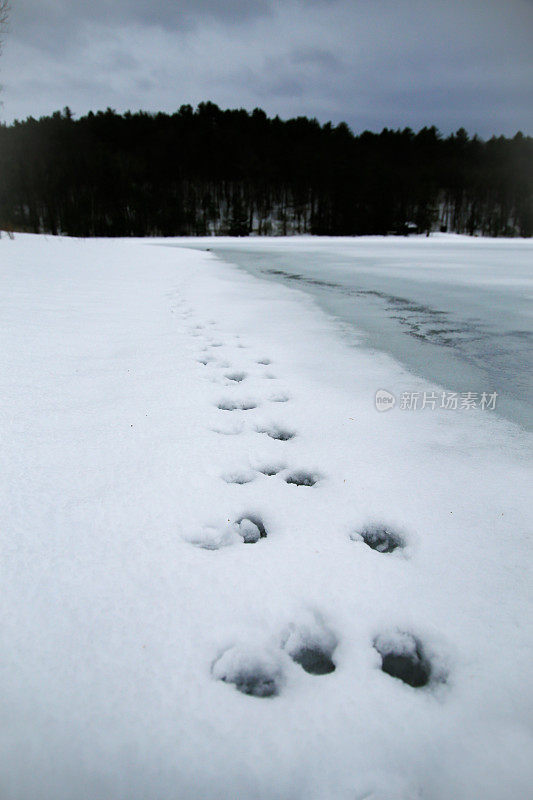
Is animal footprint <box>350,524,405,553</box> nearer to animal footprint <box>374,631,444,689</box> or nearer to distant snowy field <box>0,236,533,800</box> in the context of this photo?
distant snowy field <box>0,236,533,800</box>

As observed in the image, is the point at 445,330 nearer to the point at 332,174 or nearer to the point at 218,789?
the point at 218,789

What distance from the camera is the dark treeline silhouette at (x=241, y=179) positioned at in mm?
42469

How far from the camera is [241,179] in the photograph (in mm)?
49125

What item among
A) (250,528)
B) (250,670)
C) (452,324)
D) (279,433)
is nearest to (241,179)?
(452,324)

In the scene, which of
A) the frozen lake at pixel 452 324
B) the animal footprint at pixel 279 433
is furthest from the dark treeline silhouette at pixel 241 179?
the animal footprint at pixel 279 433

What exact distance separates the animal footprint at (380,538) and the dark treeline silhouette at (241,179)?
41.2 meters

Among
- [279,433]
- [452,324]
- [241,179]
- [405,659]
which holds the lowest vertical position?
[405,659]

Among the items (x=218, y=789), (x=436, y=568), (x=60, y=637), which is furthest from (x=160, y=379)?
(x=218, y=789)

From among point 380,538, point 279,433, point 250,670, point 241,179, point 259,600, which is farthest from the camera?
point 241,179

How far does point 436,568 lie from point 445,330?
264 cm

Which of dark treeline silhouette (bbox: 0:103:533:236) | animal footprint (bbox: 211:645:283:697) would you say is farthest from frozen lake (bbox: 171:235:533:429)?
dark treeline silhouette (bbox: 0:103:533:236)

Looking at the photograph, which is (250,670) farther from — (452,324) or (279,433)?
(452,324)

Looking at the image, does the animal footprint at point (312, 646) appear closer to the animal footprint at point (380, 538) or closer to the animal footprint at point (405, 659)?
the animal footprint at point (405, 659)

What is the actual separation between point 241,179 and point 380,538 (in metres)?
55.9
